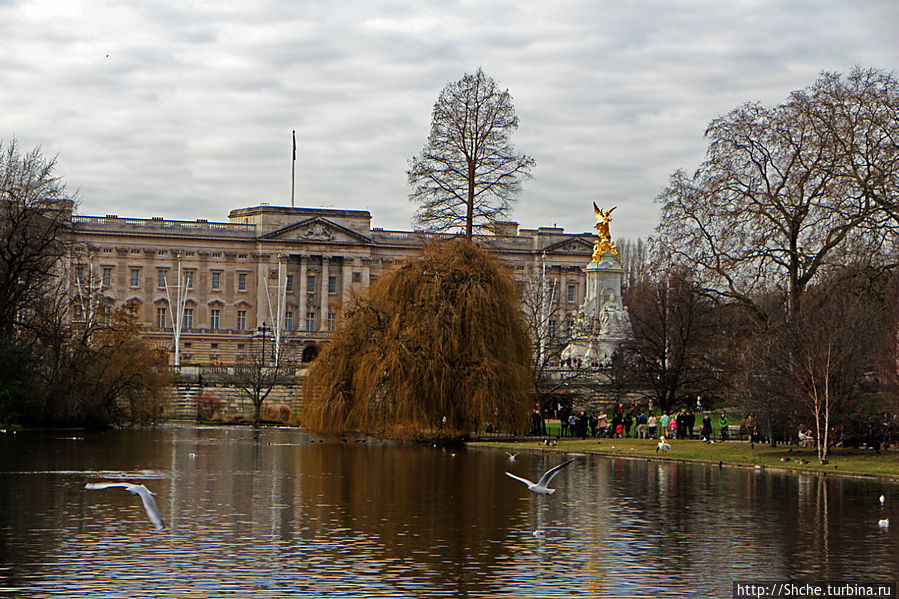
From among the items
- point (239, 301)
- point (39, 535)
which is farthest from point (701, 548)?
point (239, 301)

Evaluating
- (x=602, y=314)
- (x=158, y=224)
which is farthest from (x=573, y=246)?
(x=602, y=314)

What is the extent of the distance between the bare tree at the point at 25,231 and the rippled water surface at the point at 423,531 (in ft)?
61.3

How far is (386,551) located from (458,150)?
41.6 metres

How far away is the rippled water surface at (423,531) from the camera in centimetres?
1861

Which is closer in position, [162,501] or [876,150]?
[162,501]

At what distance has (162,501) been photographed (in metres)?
28.3

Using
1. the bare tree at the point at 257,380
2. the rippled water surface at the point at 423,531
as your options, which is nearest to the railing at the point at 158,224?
the bare tree at the point at 257,380

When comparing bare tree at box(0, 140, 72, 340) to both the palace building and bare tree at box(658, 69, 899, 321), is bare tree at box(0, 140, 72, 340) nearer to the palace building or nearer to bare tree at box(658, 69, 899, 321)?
bare tree at box(658, 69, 899, 321)

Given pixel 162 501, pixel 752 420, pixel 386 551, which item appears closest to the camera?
pixel 386 551

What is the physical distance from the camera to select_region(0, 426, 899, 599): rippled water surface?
18.6 m

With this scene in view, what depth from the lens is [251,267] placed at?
13762 cm

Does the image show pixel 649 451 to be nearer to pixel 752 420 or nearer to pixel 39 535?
pixel 752 420

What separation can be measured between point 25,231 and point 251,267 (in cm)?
8088

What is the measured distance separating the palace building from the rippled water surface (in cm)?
9467
